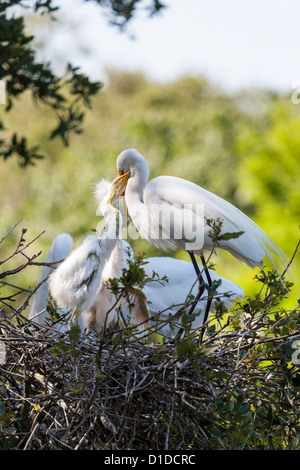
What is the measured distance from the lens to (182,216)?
2.72 m

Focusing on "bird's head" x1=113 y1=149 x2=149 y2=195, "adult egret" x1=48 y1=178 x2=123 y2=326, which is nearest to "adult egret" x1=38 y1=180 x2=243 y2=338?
"adult egret" x1=48 y1=178 x2=123 y2=326

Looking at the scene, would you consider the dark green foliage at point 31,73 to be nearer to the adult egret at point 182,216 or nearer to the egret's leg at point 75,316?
the adult egret at point 182,216

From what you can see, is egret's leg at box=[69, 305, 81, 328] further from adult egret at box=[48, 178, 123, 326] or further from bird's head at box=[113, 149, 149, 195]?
bird's head at box=[113, 149, 149, 195]

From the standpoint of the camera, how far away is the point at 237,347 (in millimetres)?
1985

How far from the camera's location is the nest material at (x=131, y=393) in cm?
174

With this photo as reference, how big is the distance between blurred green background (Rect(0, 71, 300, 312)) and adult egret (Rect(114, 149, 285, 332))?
0.70 feet

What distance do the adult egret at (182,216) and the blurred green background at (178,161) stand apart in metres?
0.21

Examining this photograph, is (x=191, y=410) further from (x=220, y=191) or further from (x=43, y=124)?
(x=43, y=124)

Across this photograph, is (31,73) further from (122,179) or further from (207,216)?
(207,216)

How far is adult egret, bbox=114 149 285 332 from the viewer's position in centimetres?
266
